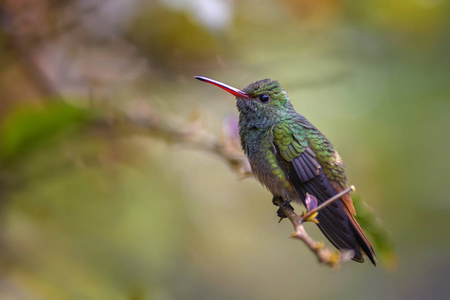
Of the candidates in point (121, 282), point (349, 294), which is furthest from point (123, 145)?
point (349, 294)

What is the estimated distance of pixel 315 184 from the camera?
148 centimetres

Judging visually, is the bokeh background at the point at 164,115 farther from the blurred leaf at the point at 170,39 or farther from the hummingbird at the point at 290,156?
the hummingbird at the point at 290,156

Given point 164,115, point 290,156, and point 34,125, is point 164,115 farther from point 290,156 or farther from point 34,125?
point 290,156

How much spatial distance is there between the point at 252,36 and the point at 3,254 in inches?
59.6

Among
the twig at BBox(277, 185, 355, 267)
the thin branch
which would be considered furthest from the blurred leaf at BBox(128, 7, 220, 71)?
the twig at BBox(277, 185, 355, 267)

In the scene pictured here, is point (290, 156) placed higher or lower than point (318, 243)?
higher

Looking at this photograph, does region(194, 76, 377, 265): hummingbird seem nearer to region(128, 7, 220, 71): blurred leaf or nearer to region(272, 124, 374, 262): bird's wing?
region(272, 124, 374, 262): bird's wing

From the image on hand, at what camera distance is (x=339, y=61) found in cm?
251

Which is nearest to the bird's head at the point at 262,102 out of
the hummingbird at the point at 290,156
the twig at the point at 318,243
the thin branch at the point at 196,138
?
the hummingbird at the point at 290,156

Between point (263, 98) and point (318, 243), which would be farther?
point (263, 98)

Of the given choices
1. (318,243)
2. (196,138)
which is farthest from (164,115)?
(318,243)

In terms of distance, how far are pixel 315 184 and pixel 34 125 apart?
913mm

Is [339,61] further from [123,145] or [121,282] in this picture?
[121,282]

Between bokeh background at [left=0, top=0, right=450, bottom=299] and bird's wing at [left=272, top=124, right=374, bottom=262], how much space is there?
0.08 meters
